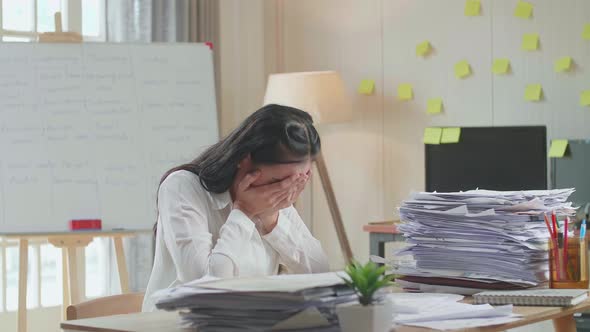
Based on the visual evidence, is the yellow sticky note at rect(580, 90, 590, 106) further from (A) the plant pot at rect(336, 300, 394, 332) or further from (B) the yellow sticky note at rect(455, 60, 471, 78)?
(A) the plant pot at rect(336, 300, 394, 332)

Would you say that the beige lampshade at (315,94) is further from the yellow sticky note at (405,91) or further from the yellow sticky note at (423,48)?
the yellow sticky note at (423,48)

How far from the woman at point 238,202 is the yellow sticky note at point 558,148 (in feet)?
6.75

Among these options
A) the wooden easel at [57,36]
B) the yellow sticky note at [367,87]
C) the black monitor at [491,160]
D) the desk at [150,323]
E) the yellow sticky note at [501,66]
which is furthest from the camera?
the yellow sticky note at [367,87]

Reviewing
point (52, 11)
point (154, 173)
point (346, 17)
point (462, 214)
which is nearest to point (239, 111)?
point (346, 17)

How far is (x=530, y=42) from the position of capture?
4078 mm

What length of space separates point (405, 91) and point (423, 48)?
0.75ft

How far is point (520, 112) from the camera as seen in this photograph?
4141 millimetres

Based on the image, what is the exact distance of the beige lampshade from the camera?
4.26 meters

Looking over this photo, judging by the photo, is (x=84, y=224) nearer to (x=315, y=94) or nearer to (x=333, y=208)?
(x=315, y=94)

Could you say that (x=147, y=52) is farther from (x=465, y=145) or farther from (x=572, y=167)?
(x=572, y=167)

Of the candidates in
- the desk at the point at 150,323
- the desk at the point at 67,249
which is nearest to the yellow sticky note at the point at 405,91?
the desk at the point at 67,249

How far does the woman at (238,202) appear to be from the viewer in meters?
1.87

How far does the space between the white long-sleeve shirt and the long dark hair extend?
0.05 meters

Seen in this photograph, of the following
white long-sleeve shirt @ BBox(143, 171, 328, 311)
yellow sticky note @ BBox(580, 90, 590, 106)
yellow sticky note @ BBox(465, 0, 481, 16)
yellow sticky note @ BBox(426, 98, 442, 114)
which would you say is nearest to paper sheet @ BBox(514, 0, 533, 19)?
yellow sticky note @ BBox(465, 0, 481, 16)
